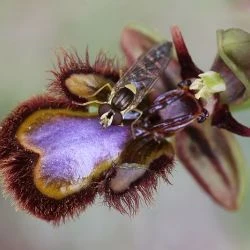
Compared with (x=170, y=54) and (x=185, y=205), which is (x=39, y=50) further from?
(x=170, y=54)

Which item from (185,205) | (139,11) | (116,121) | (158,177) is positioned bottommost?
(185,205)

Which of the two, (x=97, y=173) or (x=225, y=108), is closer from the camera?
(x=97, y=173)

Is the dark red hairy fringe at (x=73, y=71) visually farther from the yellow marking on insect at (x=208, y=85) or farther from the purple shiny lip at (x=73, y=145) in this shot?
the yellow marking on insect at (x=208, y=85)

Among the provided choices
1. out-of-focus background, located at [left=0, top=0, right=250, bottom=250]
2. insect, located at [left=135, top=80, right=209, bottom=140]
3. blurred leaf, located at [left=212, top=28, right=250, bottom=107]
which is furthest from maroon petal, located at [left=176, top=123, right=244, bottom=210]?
out-of-focus background, located at [left=0, top=0, right=250, bottom=250]

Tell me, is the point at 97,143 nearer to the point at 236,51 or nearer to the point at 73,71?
the point at 73,71

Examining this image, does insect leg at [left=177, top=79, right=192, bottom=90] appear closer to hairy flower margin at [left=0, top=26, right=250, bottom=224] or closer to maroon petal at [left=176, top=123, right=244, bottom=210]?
hairy flower margin at [left=0, top=26, right=250, bottom=224]

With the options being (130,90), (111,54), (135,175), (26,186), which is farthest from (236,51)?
(111,54)

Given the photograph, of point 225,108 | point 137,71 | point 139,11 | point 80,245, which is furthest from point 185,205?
point 137,71
